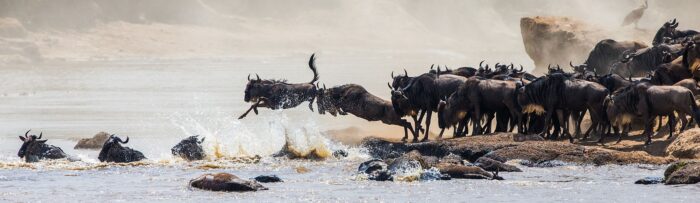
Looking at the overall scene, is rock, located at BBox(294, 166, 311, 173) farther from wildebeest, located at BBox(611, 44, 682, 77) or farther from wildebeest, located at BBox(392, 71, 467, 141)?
wildebeest, located at BBox(611, 44, 682, 77)

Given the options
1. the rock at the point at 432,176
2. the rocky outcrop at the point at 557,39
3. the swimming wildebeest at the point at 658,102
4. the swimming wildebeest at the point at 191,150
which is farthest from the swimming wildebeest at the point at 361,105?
the rocky outcrop at the point at 557,39

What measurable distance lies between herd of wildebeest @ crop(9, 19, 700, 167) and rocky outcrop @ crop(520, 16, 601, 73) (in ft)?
33.1

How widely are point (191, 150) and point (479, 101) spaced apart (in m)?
4.32

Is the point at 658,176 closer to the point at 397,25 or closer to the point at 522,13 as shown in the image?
the point at 397,25

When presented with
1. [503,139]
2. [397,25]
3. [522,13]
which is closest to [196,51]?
[397,25]

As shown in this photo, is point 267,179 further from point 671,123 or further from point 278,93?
point 278,93

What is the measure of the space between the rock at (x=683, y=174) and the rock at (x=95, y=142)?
10619 mm

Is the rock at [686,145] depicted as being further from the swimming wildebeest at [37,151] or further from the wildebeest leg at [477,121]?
the swimming wildebeest at [37,151]

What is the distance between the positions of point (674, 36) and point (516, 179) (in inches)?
532

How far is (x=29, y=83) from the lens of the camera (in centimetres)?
5438

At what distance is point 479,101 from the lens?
22219 mm

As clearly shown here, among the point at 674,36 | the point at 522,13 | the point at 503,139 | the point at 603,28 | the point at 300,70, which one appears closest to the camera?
the point at 503,139

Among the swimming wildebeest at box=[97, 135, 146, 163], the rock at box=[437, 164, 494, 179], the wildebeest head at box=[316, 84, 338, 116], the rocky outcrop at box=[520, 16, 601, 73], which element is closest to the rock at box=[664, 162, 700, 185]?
the rock at box=[437, 164, 494, 179]

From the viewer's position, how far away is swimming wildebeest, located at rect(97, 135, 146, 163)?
20688 millimetres
